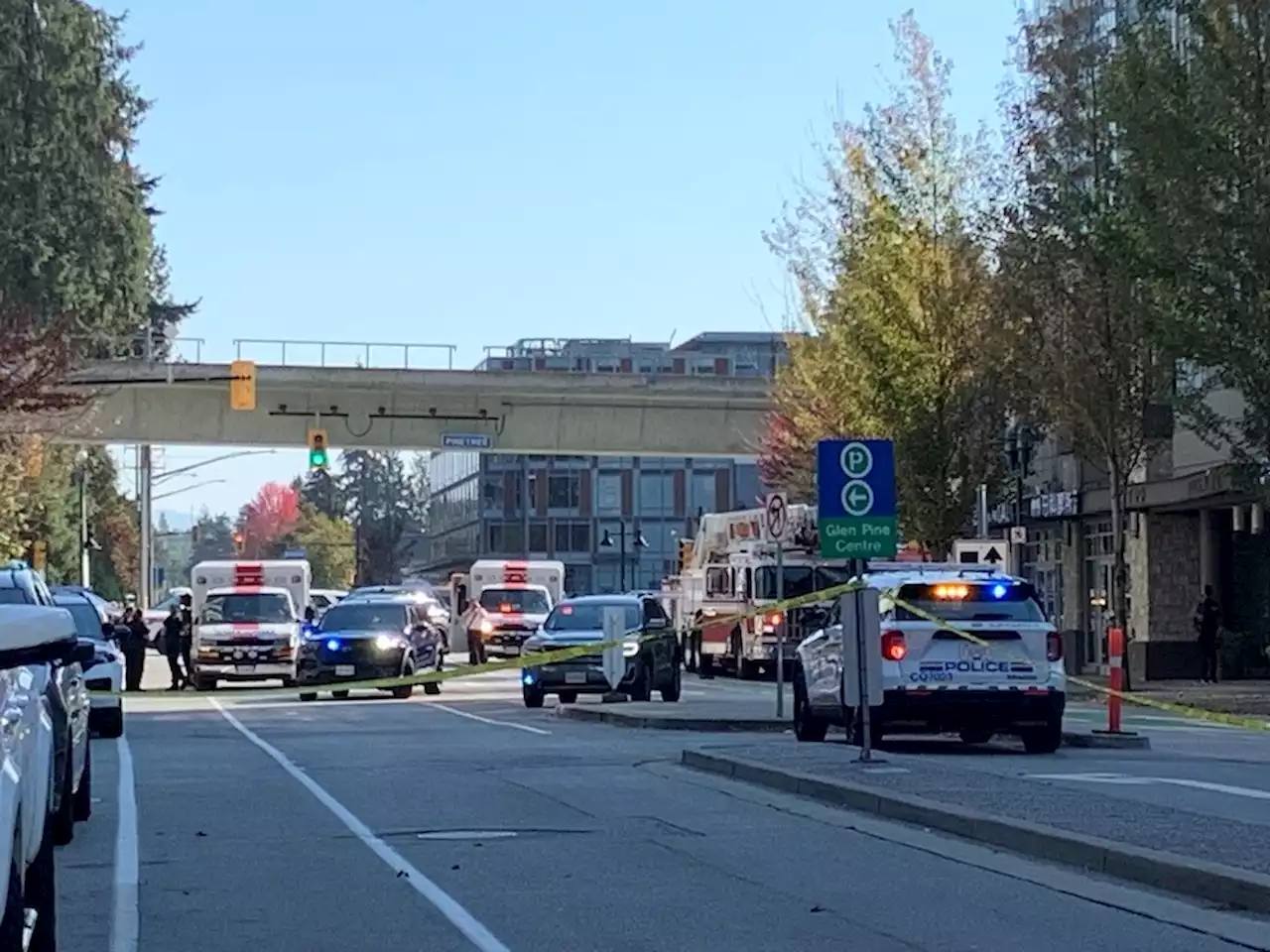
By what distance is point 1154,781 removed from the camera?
18562mm

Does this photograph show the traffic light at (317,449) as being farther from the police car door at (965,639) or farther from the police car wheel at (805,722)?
the police car door at (965,639)

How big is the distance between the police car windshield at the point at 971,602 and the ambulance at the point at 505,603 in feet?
99.8

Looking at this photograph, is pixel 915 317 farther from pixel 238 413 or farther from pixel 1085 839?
pixel 1085 839

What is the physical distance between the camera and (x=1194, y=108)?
32875 millimetres

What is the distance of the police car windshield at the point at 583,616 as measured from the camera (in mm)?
34938

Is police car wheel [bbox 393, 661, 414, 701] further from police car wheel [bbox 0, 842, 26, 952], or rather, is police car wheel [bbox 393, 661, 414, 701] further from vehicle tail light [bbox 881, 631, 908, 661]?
police car wheel [bbox 0, 842, 26, 952]

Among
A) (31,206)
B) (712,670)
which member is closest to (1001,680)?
(712,670)

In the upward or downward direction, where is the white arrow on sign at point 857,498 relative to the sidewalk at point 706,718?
upward

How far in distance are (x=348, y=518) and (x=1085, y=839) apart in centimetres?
17961

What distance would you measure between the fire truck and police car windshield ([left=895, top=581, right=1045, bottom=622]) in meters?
22.3

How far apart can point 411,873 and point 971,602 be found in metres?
10.0

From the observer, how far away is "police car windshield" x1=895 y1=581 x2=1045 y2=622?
21906mm

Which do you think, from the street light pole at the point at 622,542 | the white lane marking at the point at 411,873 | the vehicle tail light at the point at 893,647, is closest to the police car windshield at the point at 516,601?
the white lane marking at the point at 411,873

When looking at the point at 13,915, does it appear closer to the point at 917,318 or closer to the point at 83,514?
the point at 917,318
